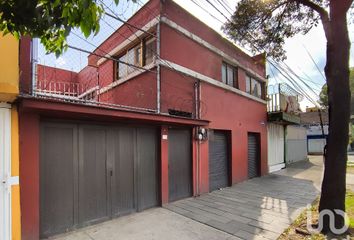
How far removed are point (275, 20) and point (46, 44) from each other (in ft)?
25.1

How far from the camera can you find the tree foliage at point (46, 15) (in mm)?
2021

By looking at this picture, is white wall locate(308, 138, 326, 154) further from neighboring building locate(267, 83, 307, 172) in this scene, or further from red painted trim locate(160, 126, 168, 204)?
red painted trim locate(160, 126, 168, 204)

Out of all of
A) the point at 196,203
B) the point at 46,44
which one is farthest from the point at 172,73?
the point at 46,44

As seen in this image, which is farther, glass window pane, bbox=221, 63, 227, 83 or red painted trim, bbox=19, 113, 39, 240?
glass window pane, bbox=221, 63, 227, 83

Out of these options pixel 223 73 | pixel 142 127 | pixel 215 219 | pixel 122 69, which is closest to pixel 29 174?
pixel 142 127

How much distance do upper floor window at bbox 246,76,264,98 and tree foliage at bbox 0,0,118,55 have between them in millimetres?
11713

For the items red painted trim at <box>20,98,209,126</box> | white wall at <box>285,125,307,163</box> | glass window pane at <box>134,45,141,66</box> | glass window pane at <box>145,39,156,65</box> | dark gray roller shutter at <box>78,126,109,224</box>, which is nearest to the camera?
red painted trim at <box>20,98,209,126</box>

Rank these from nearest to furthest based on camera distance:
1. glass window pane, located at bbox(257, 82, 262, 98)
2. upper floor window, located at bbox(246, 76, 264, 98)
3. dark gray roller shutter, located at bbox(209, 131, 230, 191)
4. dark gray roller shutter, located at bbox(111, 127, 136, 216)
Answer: dark gray roller shutter, located at bbox(111, 127, 136, 216)
dark gray roller shutter, located at bbox(209, 131, 230, 191)
upper floor window, located at bbox(246, 76, 264, 98)
glass window pane, located at bbox(257, 82, 262, 98)

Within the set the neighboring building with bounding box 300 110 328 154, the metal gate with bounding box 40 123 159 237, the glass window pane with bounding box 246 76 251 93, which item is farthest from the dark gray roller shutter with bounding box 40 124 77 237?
the neighboring building with bounding box 300 110 328 154

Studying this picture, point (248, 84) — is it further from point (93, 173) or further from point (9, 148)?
point (9, 148)

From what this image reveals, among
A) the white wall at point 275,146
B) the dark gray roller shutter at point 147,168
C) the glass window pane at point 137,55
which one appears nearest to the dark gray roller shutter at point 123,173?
the dark gray roller shutter at point 147,168

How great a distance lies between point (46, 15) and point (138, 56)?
7.33 meters

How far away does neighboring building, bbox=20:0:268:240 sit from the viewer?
504 centimetres

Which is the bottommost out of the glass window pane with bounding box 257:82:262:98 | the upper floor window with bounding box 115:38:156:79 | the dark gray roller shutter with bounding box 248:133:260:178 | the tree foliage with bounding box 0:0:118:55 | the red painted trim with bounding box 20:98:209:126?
the dark gray roller shutter with bounding box 248:133:260:178
